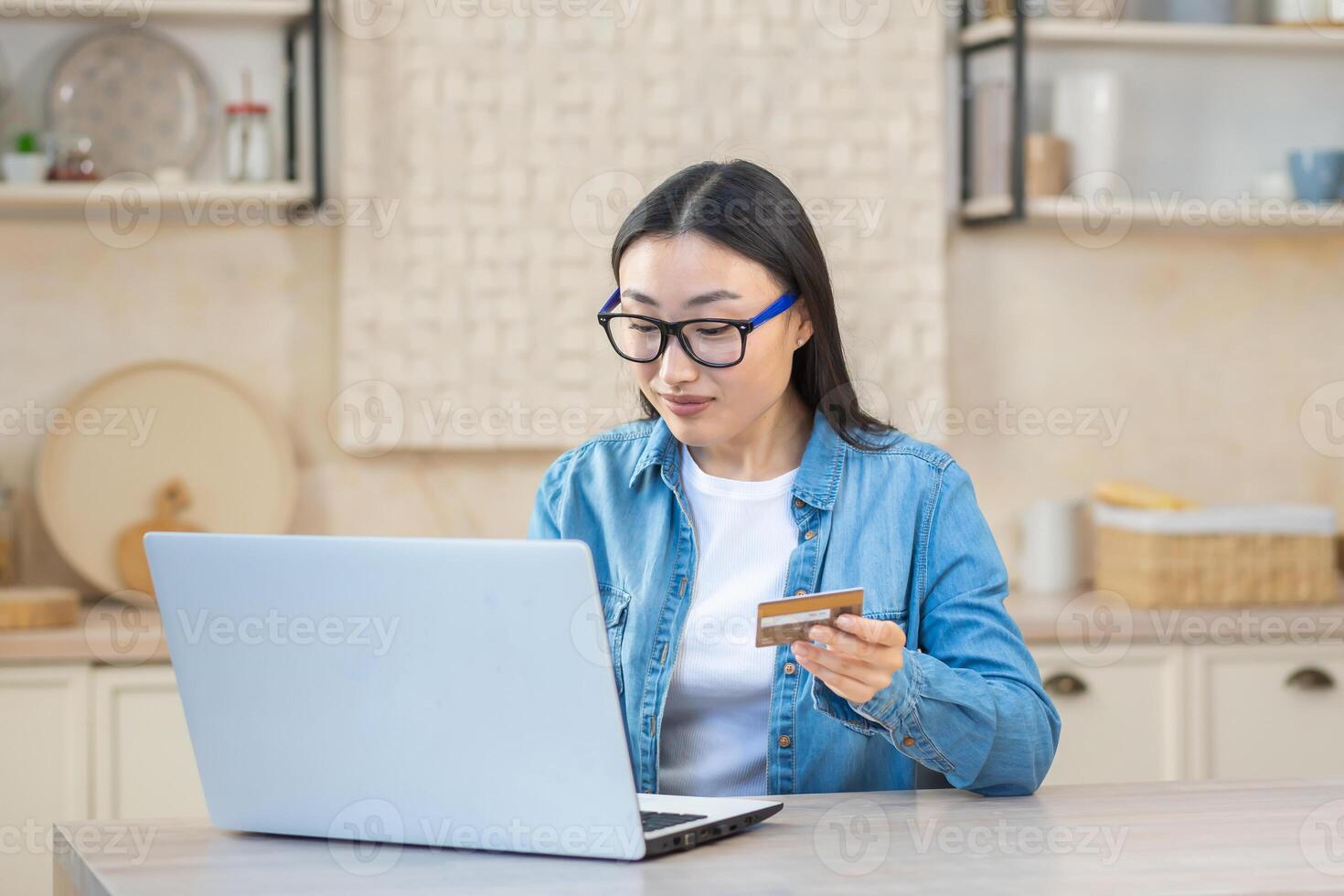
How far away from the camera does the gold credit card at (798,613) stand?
1.12 meters

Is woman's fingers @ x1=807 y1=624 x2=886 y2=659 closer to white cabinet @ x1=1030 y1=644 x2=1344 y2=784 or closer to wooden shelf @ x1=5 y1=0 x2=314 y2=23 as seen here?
white cabinet @ x1=1030 y1=644 x2=1344 y2=784

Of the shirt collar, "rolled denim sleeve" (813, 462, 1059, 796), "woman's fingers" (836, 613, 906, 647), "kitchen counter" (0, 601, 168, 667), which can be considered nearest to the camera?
"woman's fingers" (836, 613, 906, 647)

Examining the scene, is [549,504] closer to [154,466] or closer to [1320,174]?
[154,466]

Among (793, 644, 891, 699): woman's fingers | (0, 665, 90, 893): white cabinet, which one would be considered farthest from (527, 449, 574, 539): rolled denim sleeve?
(0, 665, 90, 893): white cabinet

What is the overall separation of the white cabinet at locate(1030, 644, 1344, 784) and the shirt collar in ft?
4.11

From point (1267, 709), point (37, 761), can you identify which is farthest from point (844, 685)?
point (1267, 709)

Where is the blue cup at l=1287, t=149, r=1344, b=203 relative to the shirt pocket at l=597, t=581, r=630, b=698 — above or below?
above

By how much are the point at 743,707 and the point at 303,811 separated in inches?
20.5

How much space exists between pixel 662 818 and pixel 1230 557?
1.90 m

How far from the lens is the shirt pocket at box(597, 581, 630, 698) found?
1.61 meters

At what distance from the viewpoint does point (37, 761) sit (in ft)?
7.99

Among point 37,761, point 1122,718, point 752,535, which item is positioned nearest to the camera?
point 752,535

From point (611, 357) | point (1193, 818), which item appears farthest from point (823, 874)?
point (611, 357)

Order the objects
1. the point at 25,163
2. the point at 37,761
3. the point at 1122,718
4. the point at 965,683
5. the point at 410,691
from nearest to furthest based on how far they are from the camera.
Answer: the point at 410,691 < the point at 965,683 < the point at 37,761 < the point at 25,163 < the point at 1122,718
